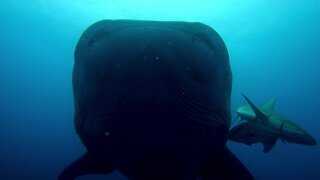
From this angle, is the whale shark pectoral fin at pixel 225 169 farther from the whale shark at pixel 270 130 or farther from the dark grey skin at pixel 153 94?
the whale shark at pixel 270 130

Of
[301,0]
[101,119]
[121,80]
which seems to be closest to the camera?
[121,80]

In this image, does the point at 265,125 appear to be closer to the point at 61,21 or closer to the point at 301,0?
the point at 301,0

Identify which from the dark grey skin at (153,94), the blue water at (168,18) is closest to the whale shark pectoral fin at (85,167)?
the dark grey skin at (153,94)

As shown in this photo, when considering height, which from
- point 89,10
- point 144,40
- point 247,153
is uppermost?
point 89,10

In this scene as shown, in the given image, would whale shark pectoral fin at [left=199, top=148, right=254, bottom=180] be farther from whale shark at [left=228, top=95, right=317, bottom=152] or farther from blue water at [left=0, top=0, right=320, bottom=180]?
blue water at [left=0, top=0, right=320, bottom=180]

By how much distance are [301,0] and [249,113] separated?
100 ft

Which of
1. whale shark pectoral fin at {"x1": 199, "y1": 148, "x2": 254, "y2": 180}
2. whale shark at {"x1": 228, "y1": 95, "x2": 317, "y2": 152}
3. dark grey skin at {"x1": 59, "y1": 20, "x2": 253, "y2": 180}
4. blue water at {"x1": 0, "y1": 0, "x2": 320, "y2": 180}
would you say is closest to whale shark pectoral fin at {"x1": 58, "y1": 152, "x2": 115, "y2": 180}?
whale shark pectoral fin at {"x1": 199, "y1": 148, "x2": 254, "y2": 180}

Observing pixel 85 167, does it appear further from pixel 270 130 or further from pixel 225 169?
pixel 270 130

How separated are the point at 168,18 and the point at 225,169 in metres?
30.5

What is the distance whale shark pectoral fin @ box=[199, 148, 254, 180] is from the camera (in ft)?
13.2

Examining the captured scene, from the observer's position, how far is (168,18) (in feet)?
109

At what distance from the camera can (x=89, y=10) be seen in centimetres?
3434

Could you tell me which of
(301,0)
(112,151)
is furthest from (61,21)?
(112,151)

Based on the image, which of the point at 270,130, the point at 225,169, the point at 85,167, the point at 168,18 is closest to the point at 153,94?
the point at 225,169
